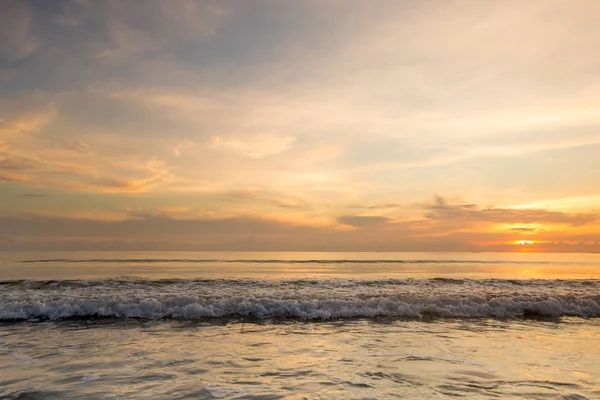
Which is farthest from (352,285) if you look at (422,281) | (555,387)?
(555,387)

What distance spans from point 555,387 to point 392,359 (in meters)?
3.60

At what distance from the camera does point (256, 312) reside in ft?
Result: 57.1

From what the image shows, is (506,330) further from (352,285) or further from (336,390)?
(352,285)

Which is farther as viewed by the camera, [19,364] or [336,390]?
[19,364]

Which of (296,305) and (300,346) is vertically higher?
(296,305)

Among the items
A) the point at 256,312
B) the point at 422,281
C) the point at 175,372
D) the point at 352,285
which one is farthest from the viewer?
the point at 422,281

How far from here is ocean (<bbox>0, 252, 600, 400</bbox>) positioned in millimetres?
8031

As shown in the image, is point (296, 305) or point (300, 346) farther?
point (296, 305)

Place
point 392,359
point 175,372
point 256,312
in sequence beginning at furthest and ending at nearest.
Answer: point 256,312
point 392,359
point 175,372

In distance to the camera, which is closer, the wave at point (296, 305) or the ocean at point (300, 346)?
the ocean at point (300, 346)

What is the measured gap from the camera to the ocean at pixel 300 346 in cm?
803

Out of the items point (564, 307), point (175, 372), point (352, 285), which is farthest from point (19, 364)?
point (564, 307)

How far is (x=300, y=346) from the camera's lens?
11.8 meters

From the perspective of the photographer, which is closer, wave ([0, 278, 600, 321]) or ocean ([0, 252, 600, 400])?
ocean ([0, 252, 600, 400])
